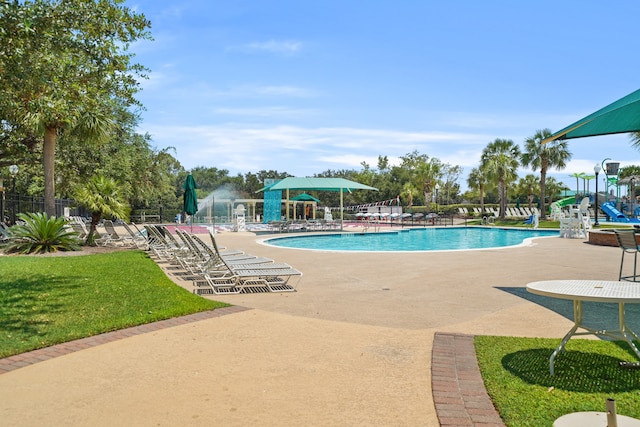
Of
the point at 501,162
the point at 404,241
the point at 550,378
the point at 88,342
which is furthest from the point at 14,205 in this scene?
the point at 501,162

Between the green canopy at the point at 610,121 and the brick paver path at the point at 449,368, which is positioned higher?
the green canopy at the point at 610,121

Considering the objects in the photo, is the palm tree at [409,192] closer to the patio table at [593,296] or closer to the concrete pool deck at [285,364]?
the concrete pool deck at [285,364]

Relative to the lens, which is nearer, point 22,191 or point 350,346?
point 350,346

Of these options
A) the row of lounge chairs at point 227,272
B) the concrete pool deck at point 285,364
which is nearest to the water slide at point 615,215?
the concrete pool deck at point 285,364

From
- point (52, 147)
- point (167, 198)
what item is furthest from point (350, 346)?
point (167, 198)

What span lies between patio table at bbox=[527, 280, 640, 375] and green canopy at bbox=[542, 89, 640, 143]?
2995 millimetres

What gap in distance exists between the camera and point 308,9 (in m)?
10.2

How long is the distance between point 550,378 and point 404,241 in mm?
17354

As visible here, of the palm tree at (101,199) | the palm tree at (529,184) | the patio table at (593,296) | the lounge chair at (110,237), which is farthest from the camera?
the palm tree at (529,184)

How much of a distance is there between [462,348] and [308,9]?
8298mm

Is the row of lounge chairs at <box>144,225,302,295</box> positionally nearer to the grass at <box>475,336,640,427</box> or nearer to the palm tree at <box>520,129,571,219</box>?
the grass at <box>475,336,640,427</box>

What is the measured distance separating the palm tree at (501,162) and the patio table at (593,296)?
119 feet

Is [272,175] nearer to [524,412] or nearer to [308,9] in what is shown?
[308,9]

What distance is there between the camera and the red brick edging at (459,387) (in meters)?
2.87
